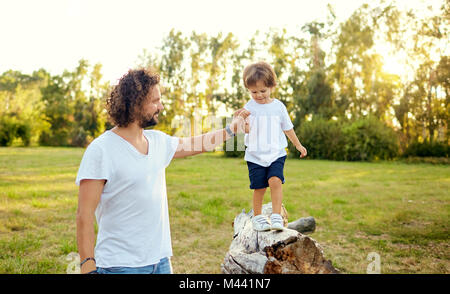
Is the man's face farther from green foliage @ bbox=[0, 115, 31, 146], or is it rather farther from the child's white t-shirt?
green foliage @ bbox=[0, 115, 31, 146]

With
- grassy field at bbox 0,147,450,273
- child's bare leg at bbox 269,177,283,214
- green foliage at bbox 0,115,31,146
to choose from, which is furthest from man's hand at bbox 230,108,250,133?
green foliage at bbox 0,115,31,146

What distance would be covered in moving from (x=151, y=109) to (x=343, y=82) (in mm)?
33953

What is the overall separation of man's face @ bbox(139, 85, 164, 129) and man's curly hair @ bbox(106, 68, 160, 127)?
0.09ft

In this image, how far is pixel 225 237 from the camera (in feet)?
25.4

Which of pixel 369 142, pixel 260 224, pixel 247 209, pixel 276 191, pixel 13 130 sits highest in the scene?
pixel 13 130

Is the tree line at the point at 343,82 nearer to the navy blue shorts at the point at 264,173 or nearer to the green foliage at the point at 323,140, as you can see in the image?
the green foliage at the point at 323,140

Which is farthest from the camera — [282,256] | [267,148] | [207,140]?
[267,148]

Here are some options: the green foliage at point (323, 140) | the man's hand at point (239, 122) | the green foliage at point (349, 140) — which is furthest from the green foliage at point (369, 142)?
the man's hand at point (239, 122)

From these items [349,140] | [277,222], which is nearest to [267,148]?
[277,222]

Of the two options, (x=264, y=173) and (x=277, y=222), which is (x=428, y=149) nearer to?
(x=264, y=173)

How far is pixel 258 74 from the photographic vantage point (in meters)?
4.09

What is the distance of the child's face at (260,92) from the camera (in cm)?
421

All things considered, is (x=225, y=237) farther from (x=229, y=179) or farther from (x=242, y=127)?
(x=229, y=179)

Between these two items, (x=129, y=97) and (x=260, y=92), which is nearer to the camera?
(x=129, y=97)
